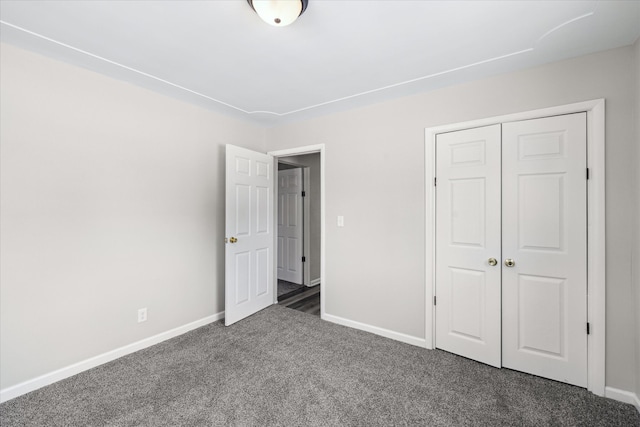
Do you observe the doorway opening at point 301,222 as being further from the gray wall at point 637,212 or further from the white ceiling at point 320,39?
the gray wall at point 637,212

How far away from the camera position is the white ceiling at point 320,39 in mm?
1548

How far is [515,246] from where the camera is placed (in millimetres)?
2188

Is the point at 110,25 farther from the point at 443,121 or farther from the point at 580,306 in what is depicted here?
the point at 580,306

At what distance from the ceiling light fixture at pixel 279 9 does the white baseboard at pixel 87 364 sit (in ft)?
9.43

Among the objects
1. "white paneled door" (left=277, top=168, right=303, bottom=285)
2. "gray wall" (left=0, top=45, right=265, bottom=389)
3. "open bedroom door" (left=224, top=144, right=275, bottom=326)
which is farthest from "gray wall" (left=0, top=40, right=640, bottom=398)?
"white paneled door" (left=277, top=168, right=303, bottom=285)

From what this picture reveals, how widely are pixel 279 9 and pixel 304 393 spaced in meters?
2.44

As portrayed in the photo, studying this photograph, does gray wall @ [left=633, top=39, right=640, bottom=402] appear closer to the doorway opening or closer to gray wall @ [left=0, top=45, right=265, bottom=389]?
the doorway opening

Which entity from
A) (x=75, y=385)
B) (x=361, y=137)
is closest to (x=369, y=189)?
(x=361, y=137)

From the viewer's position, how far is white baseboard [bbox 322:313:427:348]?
2603 mm

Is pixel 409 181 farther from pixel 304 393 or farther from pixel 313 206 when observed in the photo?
pixel 313 206

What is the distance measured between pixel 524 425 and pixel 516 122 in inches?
83.7

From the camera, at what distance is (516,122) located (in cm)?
A: 218

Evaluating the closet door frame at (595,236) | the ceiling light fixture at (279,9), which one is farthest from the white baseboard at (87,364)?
the closet door frame at (595,236)

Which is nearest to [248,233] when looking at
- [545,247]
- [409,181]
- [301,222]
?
[301,222]
